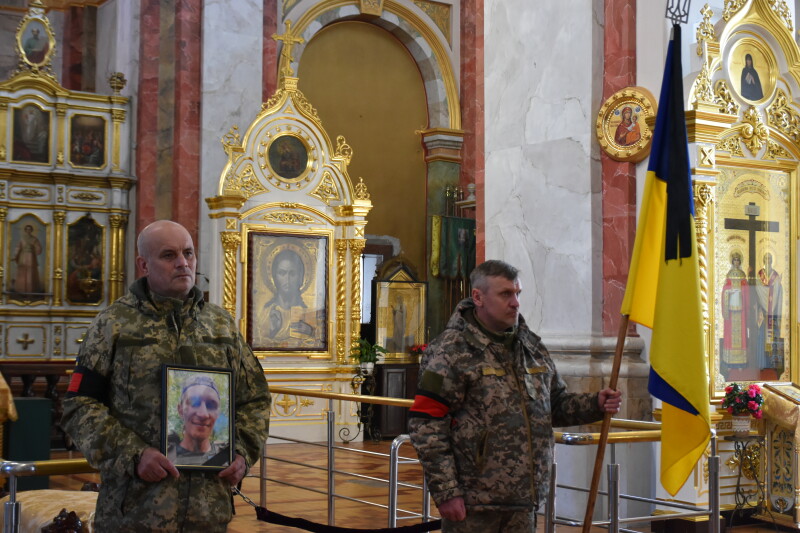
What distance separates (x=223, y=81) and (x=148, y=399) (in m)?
12.2

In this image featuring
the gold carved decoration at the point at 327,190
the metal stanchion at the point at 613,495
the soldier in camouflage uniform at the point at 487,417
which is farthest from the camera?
the gold carved decoration at the point at 327,190

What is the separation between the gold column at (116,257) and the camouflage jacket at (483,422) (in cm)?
1298

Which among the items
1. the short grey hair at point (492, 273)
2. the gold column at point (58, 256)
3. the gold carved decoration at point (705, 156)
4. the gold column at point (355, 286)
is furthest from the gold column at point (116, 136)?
the short grey hair at point (492, 273)

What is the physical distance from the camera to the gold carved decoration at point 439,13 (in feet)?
62.3

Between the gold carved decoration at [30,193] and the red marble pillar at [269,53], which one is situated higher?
the red marble pillar at [269,53]

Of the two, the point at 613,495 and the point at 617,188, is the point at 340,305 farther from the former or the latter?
the point at 613,495

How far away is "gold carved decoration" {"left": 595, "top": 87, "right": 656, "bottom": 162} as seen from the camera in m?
7.98

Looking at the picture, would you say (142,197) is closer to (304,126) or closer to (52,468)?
(304,126)

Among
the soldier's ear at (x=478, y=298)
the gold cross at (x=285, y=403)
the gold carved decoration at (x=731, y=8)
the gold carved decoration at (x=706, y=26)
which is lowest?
the gold cross at (x=285, y=403)

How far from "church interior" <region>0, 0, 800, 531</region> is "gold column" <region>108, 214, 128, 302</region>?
0.04 meters

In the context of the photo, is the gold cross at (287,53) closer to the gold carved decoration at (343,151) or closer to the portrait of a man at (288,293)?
the gold carved decoration at (343,151)

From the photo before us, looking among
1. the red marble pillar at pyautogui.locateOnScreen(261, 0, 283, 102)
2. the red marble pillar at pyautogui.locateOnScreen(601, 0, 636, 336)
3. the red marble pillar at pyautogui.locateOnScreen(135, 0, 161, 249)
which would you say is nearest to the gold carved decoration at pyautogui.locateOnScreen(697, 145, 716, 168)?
the red marble pillar at pyautogui.locateOnScreen(601, 0, 636, 336)

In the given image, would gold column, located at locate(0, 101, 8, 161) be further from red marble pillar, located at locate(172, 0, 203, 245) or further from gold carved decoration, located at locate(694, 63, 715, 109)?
gold carved decoration, located at locate(694, 63, 715, 109)

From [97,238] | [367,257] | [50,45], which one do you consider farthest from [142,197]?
[367,257]
